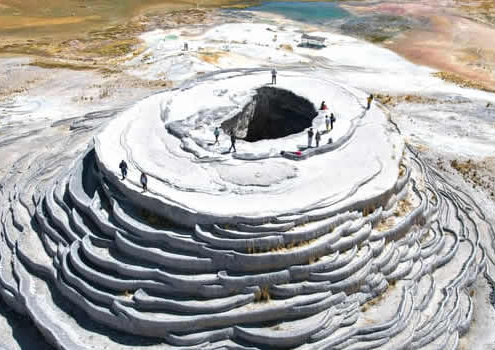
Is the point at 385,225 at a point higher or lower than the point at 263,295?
higher

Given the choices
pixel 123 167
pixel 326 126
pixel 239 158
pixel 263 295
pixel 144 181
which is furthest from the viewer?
pixel 326 126

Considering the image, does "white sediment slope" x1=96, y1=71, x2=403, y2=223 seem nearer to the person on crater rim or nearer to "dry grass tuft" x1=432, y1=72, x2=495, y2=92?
the person on crater rim

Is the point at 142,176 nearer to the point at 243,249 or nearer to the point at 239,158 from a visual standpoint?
the point at 239,158

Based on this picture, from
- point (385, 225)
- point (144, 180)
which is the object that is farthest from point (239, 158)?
point (385, 225)

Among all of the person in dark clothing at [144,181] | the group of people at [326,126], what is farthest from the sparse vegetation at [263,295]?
the group of people at [326,126]

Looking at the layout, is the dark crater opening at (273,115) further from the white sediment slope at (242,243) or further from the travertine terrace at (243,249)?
the travertine terrace at (243,249)

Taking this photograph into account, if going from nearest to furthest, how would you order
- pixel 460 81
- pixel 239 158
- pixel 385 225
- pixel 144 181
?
1. pixel 144 181
2. pixel 385 225
3. pixel 239 158
4. pixel 460 81
